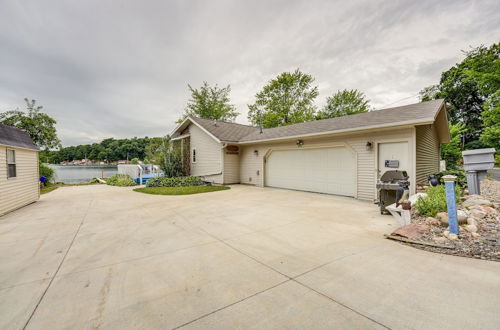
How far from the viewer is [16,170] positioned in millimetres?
6430

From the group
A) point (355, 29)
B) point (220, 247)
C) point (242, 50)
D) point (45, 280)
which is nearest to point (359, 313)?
point (220, 247)

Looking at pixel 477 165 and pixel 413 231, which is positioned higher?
pixel 477 165

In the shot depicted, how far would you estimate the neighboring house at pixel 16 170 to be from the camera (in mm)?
5746

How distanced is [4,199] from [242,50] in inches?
426

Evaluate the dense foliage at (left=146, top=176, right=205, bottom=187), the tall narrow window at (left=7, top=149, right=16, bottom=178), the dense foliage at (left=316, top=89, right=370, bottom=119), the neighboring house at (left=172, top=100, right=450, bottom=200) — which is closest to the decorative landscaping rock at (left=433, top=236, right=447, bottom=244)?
the neighboring house at (left=172, top=100, right=450, bottom=200)

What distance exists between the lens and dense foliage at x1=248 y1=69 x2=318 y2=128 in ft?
80.1

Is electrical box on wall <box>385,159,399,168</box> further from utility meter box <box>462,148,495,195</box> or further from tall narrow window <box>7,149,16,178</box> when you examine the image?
tall narrow window <box>7,149,16,178</box>

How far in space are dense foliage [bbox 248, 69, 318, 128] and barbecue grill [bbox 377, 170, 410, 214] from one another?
1992 centimetres

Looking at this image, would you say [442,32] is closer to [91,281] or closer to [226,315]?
[226,315]

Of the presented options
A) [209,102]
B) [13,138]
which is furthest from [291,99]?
[13,138]

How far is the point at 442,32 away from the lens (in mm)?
8531

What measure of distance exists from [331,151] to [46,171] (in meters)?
18.3

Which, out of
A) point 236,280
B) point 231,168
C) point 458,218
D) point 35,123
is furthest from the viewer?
point 35,123

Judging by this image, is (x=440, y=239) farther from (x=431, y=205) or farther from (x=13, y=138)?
(x=13, y=138)
